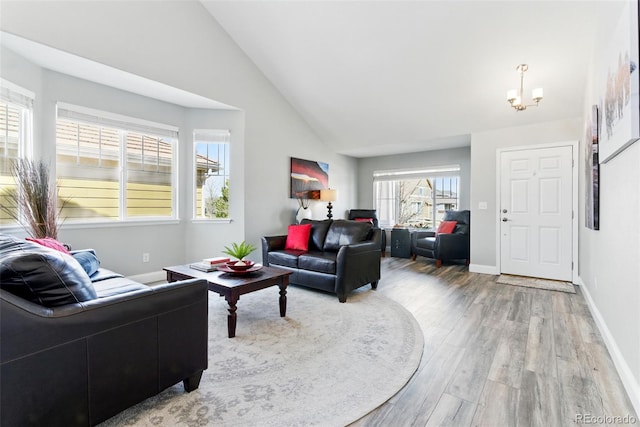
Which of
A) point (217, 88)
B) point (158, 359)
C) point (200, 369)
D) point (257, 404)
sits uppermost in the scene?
point (217, 88)

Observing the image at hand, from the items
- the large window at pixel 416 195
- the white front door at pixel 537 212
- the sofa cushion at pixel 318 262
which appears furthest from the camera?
the large window at pixel 416 195

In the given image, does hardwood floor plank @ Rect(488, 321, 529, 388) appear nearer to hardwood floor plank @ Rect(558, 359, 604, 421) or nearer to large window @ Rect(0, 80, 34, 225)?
hardwood floor plank @ Rect(558, 359, 604, 421)

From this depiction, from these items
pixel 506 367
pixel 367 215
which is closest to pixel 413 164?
pixel 367 215

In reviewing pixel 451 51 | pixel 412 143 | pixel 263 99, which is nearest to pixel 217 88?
pixel 263 99

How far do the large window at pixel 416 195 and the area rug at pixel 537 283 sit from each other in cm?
223

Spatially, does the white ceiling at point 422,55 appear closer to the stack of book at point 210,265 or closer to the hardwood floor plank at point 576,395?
the hardwood floor plank at point 576,395

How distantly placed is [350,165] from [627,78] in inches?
226

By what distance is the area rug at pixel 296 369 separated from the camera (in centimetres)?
157

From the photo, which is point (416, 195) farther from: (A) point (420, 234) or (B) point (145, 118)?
(B) point (145, 118)

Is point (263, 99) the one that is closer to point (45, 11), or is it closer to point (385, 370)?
point (45, 11)

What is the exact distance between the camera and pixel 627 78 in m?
1.64

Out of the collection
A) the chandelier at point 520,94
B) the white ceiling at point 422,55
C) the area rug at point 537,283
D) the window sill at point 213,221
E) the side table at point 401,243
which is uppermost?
the white ceiling at point 422,55

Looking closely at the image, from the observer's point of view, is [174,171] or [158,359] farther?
[174,171]

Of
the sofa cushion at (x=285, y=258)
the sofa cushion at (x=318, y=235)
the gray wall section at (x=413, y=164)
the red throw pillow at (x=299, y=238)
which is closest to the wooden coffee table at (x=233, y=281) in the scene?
the sofa cushion at (x=285, y=258)
